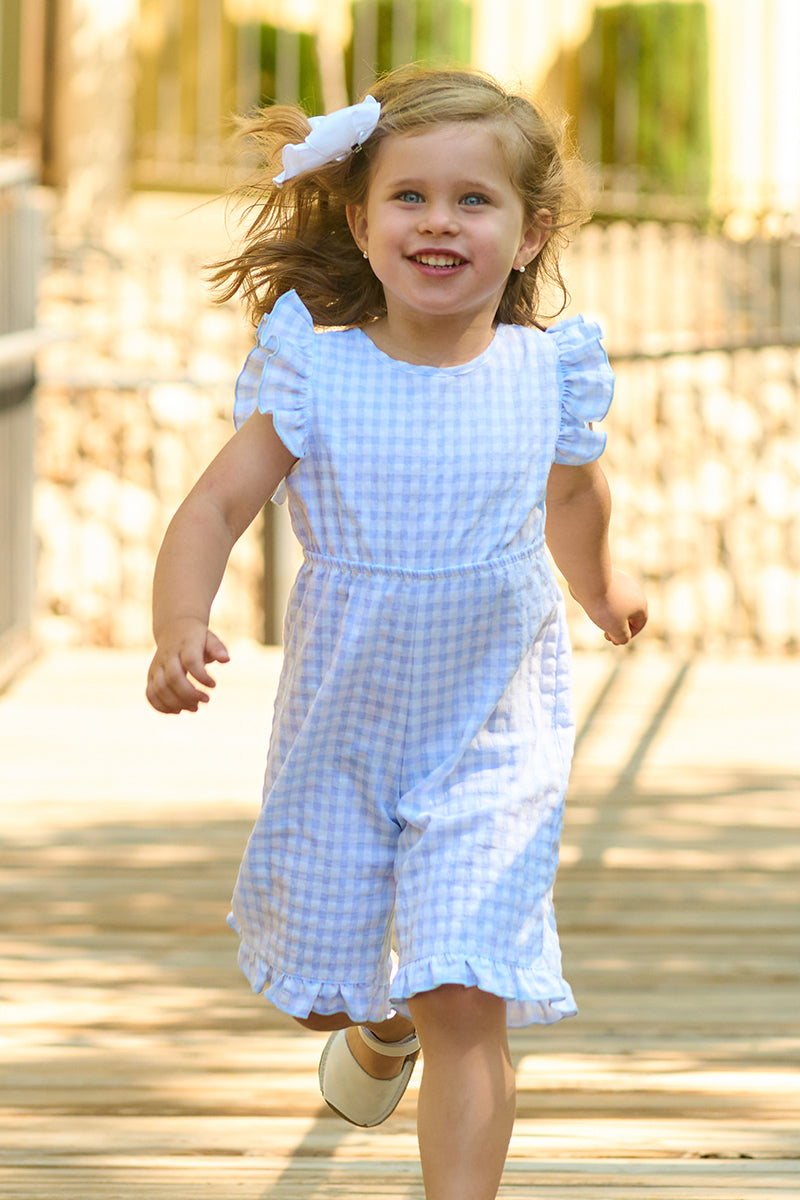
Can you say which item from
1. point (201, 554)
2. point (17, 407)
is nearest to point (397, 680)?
point (201, 554)

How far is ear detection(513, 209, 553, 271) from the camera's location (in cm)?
232

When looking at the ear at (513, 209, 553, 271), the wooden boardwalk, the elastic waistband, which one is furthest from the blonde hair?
the wooden boardwalk

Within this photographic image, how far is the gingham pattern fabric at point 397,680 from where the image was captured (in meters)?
2.16

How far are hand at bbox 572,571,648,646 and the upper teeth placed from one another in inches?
20.0

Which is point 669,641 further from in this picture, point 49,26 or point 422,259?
point 422,259

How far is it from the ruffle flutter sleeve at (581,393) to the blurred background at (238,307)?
1.08 metres

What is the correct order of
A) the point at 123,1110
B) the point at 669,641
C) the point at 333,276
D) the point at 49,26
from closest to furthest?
the point at 333,276, the point at 123,1110, the point at 669,641, the point at 49,26

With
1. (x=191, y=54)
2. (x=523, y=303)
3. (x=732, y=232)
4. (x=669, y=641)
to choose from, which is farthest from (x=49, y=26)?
(x=523, y=303)

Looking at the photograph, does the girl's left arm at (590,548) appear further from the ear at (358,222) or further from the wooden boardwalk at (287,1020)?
the wooden boardwalk at (287,1020)

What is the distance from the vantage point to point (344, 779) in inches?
86.0

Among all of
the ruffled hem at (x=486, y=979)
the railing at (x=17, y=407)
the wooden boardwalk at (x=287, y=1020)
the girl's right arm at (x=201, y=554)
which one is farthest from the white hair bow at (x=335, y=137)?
the railing at (x=17, y=407)

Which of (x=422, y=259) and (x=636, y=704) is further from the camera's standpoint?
(x=636, y=704)

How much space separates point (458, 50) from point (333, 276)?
1113 cm

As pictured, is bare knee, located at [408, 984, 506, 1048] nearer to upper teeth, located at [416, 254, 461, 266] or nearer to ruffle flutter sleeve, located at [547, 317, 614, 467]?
ruffle flutter sleeve, located at [547, 317, 614, 467]
